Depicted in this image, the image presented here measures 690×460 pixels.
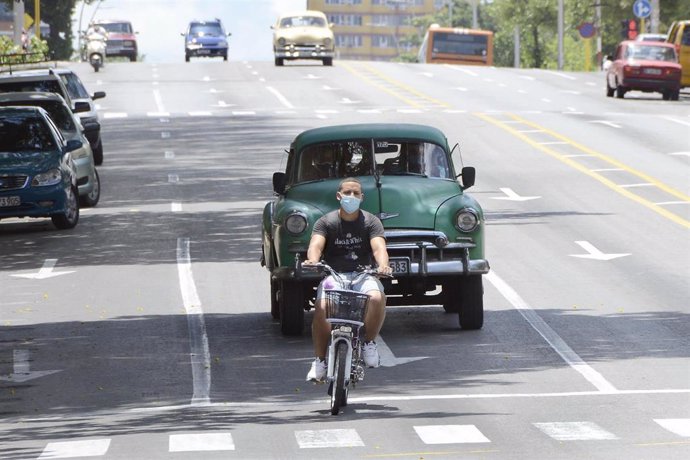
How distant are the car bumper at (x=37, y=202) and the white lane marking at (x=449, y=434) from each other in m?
15.5

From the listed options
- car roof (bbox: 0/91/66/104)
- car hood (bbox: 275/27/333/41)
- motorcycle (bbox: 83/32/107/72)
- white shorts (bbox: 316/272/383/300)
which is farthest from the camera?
motorcycle (bbox: 83/32/107/72)

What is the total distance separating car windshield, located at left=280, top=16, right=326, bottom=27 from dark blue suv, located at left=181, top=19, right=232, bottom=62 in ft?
41.1

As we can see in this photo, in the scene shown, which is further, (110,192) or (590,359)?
(110,192)

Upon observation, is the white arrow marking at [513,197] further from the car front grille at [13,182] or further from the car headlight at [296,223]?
the car headlight at [296,223]

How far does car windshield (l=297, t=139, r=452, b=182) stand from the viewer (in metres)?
17.8

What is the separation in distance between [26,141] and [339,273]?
15282 millimetres

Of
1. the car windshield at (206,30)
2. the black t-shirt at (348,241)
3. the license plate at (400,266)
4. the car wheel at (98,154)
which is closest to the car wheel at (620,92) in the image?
the car wheel at (98,154)

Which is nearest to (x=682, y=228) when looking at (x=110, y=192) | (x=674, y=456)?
(x=110, y=192)

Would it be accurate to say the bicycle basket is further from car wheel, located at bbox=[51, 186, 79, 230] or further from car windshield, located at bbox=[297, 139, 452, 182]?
car wheel, located at bbox=[51, 186, 79, 230]

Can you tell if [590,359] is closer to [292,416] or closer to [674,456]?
[292,416]

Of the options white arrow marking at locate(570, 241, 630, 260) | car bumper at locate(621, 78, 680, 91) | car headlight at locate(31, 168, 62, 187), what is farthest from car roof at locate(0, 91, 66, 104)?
car bumper at locate(621, 78, 680, 91)

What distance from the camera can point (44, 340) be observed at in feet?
57.1

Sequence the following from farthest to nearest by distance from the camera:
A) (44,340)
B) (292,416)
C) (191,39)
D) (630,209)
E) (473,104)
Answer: (191,39) → (473,104) → (630,209) → (44,340) → (292,416)

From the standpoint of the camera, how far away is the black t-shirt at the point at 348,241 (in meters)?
13.5
